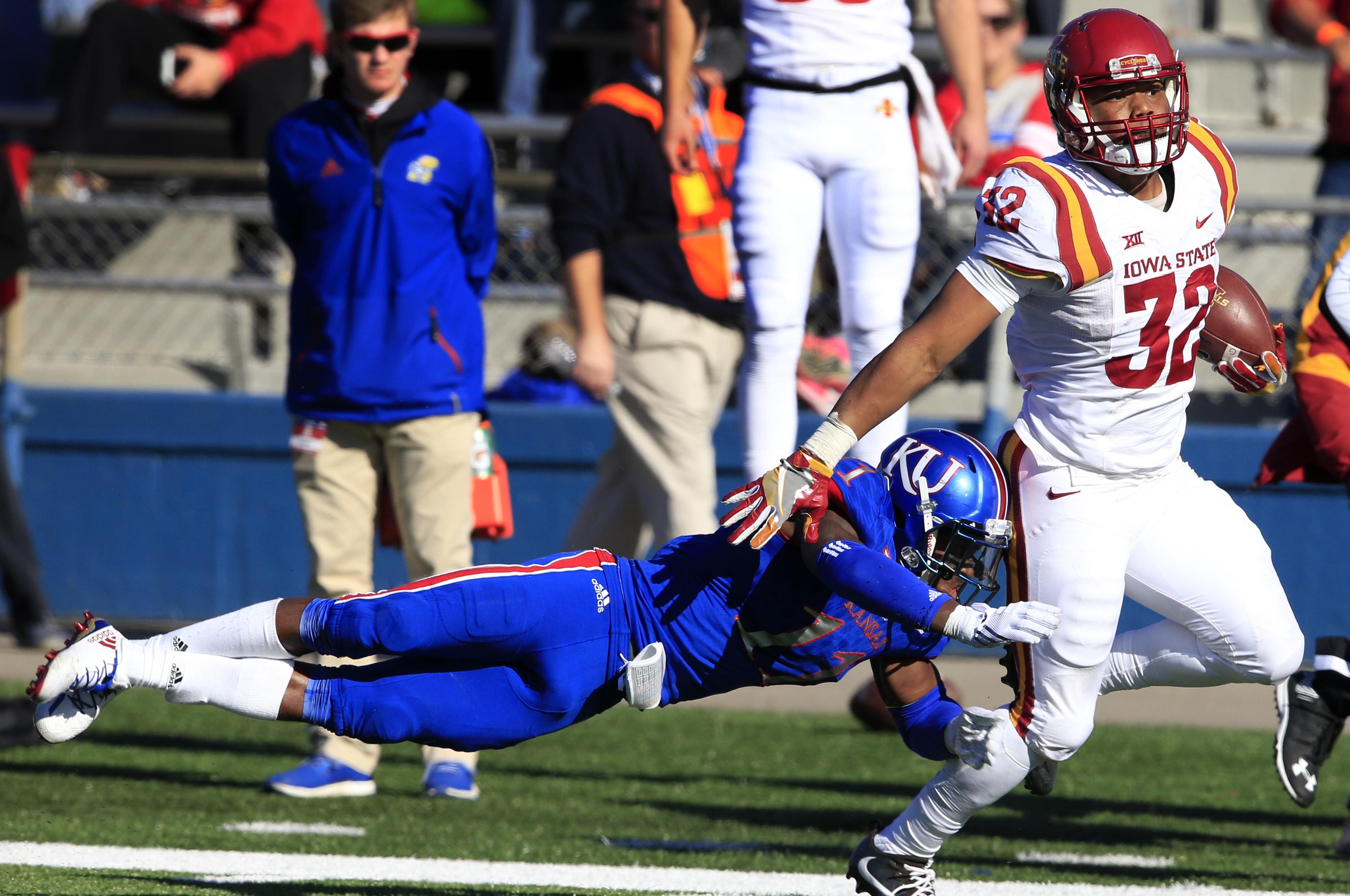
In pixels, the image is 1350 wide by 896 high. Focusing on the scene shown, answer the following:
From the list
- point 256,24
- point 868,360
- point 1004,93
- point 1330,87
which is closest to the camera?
point 868,360

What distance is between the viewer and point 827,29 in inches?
210

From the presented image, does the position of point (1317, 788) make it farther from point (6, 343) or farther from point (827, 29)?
point (6, 343)

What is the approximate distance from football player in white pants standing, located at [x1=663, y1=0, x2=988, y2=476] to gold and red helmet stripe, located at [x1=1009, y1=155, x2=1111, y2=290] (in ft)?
5.44

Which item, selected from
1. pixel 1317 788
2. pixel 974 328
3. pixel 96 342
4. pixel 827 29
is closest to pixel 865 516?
pixel 974 328

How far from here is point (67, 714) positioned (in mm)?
3783

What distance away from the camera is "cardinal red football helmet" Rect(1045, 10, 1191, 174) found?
146 inches

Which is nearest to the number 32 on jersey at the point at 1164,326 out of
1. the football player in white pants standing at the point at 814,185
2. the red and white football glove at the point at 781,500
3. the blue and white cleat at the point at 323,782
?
the red and white football glove at the point at 781,500

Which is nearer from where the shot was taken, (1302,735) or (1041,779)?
(1041,779)

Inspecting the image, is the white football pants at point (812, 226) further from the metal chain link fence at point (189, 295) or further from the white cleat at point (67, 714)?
the metal chain link fence at point (189, 295)

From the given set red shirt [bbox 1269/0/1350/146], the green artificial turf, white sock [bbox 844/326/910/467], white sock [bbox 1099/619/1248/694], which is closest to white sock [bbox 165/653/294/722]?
the green artificial turf

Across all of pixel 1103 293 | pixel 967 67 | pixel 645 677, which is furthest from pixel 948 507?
pixel 967 67

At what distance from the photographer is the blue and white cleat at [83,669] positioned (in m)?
3.70

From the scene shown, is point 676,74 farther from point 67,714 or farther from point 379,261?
point 67,714

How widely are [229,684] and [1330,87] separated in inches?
241
